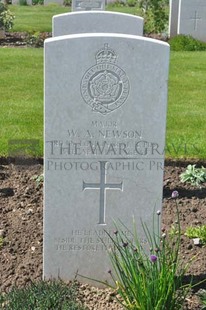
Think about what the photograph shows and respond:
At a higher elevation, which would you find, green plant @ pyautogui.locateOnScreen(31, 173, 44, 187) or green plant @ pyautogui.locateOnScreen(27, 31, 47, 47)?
green plant @ pyautogui.locateOnScreen(27, 31, 47, 47)

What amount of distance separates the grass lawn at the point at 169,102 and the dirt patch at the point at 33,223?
624 millimetres

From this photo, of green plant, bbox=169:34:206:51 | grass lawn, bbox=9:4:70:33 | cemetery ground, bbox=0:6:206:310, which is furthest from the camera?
grass lawn, bbox=9:4:70:33

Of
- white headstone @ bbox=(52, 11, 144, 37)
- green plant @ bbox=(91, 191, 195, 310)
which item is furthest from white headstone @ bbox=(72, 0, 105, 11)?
green plant @ bbox=(91, 191, 195, 310)

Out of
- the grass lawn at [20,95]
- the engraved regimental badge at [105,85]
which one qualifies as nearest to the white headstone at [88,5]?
the grass lawn at [20,95]

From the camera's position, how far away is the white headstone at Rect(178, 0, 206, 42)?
14672 millimetres

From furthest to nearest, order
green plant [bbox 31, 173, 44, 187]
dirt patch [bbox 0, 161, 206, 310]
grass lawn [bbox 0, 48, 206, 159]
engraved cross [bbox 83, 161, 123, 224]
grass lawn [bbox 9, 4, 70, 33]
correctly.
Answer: grass lawn [bbox 9, 4, 70, 33]
grass lawn [bbox 0, 48, 206, 159]
green plant [bbox 31, 173, 44, 187]
dirt patch [bbox 0, 161, 206, 310]
engraved cross [bbox 83, 161, 123, 224]

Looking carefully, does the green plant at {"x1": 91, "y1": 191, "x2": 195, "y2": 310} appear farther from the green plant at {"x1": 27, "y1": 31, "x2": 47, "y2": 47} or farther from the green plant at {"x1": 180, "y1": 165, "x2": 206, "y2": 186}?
the green plant at {"x1": 27, "y1": 31, "x2": 47, "y2": 47}

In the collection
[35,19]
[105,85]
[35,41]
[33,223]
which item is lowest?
[33,223]

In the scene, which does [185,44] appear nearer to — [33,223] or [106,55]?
[33,223]

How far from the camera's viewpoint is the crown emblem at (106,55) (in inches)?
151

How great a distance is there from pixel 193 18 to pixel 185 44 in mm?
987

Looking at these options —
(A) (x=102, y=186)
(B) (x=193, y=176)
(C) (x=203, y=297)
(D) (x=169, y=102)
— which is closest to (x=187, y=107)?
(D) (x=169, y=102)

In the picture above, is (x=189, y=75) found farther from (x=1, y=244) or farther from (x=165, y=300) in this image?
(x=165, y=300)

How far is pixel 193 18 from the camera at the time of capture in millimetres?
14820
